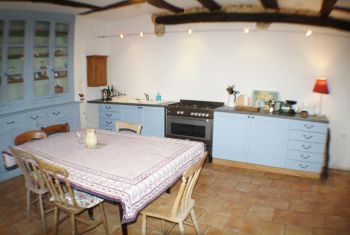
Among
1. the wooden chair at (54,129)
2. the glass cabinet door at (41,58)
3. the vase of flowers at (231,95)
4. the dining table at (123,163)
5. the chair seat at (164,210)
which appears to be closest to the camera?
the dining table at (123,163)

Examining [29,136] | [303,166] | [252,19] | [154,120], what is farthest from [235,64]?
[29,136]

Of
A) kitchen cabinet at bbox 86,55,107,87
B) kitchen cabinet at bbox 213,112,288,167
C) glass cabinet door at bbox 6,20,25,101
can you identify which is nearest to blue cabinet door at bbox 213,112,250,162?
kitchen cabinet at bbox 213,112,288,167

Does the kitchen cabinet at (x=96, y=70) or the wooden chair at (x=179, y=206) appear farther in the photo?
the kitchen cabinet at (x=96, y=70)

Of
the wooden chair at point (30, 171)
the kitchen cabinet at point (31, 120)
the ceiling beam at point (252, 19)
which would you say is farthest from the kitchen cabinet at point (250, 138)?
the wooden chair at point (30, 171)

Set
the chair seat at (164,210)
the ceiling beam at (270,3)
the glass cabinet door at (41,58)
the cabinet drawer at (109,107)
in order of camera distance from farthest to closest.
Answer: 1. the cabinet drawer at (109,107)
2. the glass cabinet door at (41,58)
3. the ceiling beam at (270,3)
4. the chair seat at (164,210)

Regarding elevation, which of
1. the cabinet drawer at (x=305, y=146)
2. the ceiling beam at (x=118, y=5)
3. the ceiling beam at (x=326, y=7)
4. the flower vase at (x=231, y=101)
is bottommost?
the cabinet drawer at (x=305, y=146)

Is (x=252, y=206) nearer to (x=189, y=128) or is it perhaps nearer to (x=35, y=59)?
(x=189, y=128)

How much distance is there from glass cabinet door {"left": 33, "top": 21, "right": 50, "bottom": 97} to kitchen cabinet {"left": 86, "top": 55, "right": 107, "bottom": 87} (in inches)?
35.8

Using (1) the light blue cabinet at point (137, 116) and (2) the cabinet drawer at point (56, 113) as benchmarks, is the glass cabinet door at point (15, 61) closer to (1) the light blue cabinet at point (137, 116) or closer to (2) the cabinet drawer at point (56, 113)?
(2) the cabinet drawer at point (56, 113)

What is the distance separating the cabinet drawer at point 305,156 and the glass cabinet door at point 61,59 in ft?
13.1

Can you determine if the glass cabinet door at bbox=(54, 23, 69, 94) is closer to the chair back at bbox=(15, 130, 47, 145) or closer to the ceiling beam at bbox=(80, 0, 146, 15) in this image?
the ceiling beam at bbox=(80, 0, 146, 15)

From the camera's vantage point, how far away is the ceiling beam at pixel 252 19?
4.03m

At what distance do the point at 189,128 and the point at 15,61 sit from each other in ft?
9.63

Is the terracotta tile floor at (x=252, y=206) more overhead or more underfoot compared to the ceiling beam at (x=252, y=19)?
more underfoot
